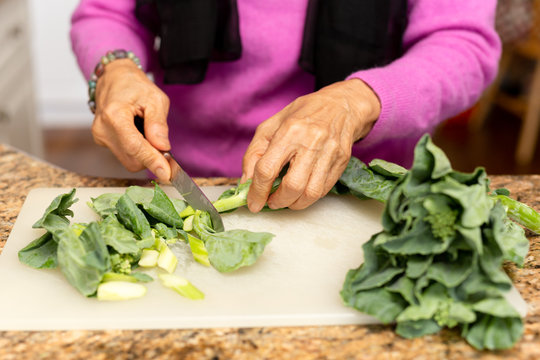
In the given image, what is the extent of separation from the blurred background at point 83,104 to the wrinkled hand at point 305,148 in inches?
78.3

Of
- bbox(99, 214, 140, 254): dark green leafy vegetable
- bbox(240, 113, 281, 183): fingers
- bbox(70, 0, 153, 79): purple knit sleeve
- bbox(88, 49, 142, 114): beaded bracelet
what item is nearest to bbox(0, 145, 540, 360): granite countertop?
bbox(99, 214, 140, 254): dark green leafy vegetable

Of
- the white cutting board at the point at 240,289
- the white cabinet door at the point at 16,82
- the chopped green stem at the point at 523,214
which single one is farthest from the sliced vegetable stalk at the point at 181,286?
the white cabinet door at the point at 16,82

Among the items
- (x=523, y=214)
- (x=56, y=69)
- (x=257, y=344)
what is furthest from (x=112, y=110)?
(x=56, y=69)

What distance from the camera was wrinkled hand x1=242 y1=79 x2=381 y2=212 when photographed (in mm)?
949

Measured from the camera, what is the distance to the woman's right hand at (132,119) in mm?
1063

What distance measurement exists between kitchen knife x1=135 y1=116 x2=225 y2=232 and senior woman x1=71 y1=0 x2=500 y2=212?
19 mm

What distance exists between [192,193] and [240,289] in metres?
0.23

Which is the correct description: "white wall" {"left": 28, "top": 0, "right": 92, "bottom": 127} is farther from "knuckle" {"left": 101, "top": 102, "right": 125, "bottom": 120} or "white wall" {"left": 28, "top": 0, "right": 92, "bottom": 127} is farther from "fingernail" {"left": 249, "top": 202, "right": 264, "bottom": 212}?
"fingernail" {"left": 249, "top": 202, "right": 264, "bottom": 212}

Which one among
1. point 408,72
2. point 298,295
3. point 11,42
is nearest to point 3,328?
point 298,295

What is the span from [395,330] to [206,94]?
858 millimetres

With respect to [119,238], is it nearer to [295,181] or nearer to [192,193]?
[192,193]

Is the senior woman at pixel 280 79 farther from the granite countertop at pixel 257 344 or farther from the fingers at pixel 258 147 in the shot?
the granite countertop at pixel 257 344

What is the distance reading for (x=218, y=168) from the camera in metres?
1.49

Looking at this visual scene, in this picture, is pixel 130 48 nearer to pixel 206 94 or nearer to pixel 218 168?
pixel 206 94
